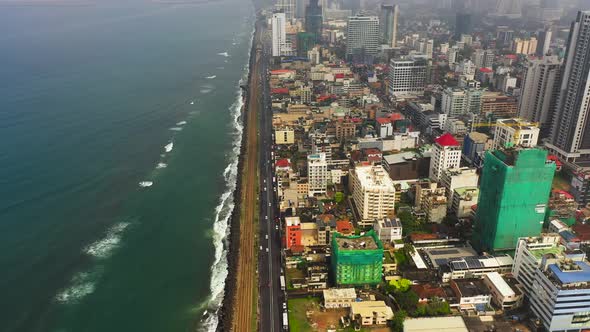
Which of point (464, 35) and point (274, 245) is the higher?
point (464, 35)

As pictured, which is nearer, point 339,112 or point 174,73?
point 339,112

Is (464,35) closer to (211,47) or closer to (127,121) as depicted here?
(211,47)

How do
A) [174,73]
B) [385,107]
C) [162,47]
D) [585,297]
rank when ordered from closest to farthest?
[585,297] → [385,107] → [174,73] → [162,47]

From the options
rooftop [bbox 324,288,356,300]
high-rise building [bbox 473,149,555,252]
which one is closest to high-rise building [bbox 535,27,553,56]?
high-rise building [bbox 473,149,555,252]

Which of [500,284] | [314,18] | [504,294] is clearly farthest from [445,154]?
[314,18]

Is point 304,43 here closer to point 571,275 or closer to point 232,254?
point 232,254

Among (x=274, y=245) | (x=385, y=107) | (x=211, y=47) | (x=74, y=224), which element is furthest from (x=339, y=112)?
(x=211, y=47)
